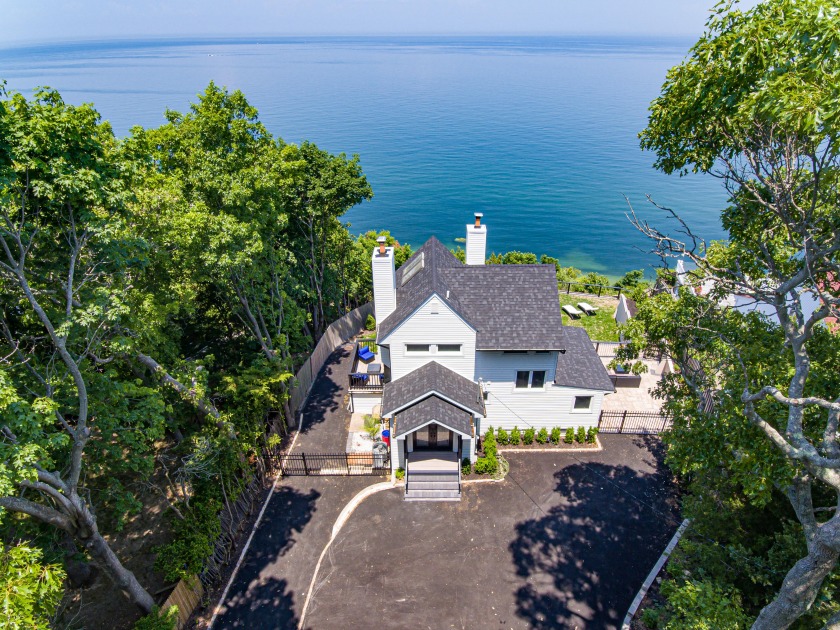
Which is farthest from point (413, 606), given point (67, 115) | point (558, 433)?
point (67, 115)

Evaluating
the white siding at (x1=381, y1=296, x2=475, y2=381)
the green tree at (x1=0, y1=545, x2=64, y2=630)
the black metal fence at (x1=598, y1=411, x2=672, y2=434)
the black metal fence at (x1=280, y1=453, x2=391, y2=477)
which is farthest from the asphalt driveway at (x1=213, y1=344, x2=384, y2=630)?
the black metal fence at (x1=598, y1=411, x2=672, y2=434)

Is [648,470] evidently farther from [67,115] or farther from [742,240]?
[67,115]

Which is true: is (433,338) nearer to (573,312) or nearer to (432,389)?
(432,389)

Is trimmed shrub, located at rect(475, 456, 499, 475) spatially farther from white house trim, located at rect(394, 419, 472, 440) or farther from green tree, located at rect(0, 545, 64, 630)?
green tree, located at rect(0, 545, 64, 630)

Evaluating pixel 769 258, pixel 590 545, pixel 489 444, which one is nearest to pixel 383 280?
pixel 489 444

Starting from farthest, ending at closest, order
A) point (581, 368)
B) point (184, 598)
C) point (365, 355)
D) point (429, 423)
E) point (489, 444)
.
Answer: point (365, 355)
point (581, 368)
point (489, 444)
point (429, 423)
point (184, 598)
